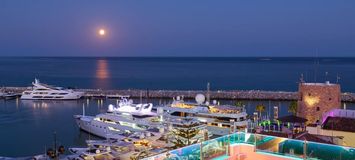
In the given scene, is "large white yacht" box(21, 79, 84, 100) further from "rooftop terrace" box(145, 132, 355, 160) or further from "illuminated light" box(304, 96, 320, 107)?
"rooftop terrace" box(145, 132, 355, 160)

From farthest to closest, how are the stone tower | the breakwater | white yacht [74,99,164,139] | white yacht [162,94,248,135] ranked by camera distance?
the breakwater
white yacht [74,99,164,139]
white yacht [162,94,248,135]
the stone tower

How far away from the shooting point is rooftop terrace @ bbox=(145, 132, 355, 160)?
719 centimetres

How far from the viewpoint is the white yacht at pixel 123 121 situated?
29.5 metres

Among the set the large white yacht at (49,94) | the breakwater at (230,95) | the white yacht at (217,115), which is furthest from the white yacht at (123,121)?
the large white yacht at (49,94)

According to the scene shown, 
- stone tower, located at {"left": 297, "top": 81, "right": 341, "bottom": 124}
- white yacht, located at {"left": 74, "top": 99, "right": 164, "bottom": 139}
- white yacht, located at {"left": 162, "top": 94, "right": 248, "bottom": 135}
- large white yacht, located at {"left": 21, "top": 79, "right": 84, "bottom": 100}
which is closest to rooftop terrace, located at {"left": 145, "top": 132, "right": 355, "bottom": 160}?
stone tower, located at {"left": 297, "top": 81, "right": 341, "bottom": 124}

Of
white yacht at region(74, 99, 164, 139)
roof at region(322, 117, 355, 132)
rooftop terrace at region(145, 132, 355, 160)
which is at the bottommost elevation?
white yacht at region(74, 99, 164, 139)

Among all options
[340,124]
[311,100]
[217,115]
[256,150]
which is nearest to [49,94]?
[217,115]

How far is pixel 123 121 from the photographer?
30172 mm

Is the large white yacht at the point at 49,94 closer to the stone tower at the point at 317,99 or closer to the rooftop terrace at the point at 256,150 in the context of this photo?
the stone tower at the point at 317,99

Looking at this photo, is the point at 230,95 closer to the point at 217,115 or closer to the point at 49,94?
the point at 49,94

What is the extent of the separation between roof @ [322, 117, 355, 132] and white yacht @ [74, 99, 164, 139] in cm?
1286

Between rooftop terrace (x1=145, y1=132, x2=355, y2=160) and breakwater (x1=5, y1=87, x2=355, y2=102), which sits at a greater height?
rooftop terrace (x1=145, y1=132, x2=355, y2=160)

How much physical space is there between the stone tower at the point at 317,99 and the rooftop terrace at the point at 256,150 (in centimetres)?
1632

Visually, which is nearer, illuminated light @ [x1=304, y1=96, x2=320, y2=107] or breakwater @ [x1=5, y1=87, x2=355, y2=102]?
illuminated light @ [x1=304, y1=96, x2=320, y2=107]
